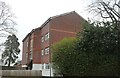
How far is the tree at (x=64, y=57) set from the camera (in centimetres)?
3412

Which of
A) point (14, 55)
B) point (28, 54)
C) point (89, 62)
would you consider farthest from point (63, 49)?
point (14, 55)

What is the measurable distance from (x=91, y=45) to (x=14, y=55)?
170 feet

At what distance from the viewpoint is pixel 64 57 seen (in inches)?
1383

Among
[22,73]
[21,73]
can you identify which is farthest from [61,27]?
[21,73]

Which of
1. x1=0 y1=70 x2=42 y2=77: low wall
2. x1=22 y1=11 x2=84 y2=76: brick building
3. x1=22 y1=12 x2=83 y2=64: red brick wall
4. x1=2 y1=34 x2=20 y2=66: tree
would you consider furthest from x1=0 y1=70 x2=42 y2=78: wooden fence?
x1=2 y1=34 x2=20 y2=66: tree

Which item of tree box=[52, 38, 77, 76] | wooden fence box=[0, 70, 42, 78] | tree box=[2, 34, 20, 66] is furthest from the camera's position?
tree box=[2, 34, 20, 66]

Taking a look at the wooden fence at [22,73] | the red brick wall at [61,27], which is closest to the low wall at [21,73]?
the wooden fence at [22,73]

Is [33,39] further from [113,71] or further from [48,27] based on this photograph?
[113,71]

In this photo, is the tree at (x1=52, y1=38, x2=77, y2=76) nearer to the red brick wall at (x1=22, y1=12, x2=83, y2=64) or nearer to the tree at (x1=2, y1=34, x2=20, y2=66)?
the red brick wall at (x1=22, y1=12, x2=83, y2=64)

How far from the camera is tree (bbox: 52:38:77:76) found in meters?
34.1

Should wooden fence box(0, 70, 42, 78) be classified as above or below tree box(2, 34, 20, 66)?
below

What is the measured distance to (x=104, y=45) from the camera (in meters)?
29.2

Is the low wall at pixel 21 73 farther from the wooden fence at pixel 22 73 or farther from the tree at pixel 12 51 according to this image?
the tree at pixel 12 51

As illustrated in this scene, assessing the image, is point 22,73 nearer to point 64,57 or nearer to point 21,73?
point 21,73
